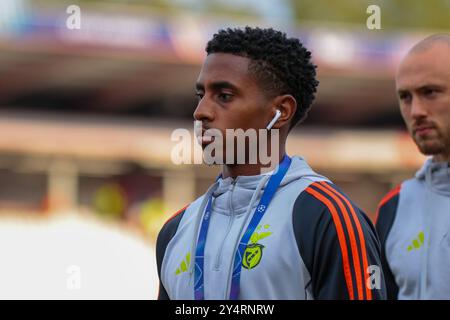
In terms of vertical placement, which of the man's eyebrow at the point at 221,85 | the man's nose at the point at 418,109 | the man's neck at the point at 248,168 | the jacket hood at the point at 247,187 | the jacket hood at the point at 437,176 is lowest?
the jacket hood at the point at 247,187

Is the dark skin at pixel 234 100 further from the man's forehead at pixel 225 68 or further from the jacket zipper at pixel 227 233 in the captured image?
the jacket zipper at pixel 227 233

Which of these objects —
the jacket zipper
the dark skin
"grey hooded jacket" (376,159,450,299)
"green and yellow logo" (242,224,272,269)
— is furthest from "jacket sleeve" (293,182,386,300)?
"grey hooded jacket" (376,159,450,299)

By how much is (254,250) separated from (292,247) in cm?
15

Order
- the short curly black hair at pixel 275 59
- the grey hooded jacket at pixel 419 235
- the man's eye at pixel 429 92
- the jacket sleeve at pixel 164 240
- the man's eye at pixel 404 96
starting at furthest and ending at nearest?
the man's eye at pixel 404 96, the man's eye at pixel 429 92, the grey hooded jacket at pixel 419 235, the jacket sleeve at pixel 164 240, the short curly black hair at pixel 275 59

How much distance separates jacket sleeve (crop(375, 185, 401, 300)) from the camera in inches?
178

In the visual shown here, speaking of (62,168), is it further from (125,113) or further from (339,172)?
(339,172)

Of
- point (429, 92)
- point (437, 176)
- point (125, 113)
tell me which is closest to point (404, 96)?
point (429, 92)

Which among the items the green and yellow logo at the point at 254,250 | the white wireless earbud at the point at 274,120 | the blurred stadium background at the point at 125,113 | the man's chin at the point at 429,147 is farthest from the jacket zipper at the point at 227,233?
the blurred stadium background at the point at 125,113

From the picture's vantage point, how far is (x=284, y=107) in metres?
3.44

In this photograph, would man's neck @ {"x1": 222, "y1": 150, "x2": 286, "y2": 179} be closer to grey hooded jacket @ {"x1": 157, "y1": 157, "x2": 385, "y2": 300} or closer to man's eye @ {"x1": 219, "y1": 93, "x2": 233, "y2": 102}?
grey hooded jacket @ {"x1": 157, "y1": 157, "x2": 385, "y2": 300}

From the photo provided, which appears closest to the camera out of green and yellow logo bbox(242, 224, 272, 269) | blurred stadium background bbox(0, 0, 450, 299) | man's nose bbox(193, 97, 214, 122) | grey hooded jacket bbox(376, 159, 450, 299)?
green and yellow logo bbox(242, 224, 272, 269)

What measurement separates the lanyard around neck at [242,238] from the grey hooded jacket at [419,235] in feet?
4.18

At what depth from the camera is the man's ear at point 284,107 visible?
11.2 ft

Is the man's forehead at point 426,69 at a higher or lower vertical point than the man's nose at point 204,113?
higher
